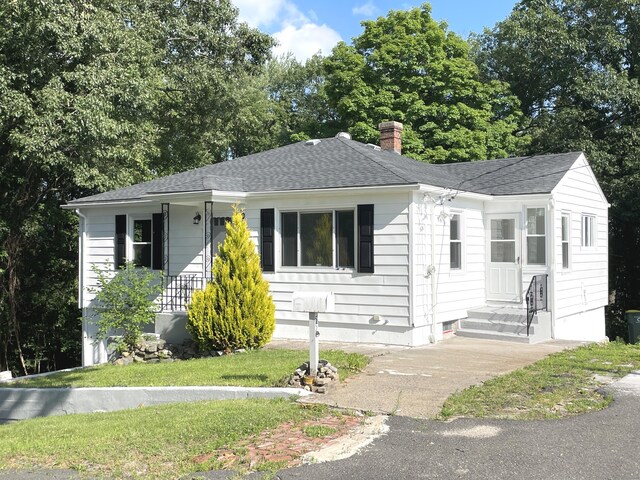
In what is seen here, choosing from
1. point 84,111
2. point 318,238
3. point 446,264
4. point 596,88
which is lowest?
point 446,264

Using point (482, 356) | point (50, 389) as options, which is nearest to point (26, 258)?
point (50, 389)

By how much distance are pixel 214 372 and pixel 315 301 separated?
8.64ft

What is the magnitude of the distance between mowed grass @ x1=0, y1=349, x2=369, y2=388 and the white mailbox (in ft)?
3.79

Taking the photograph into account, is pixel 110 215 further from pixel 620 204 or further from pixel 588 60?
pixel 588 60

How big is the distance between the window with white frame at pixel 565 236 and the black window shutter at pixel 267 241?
6.90 m

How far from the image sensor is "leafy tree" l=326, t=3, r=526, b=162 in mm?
26141

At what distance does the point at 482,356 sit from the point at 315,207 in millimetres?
4604

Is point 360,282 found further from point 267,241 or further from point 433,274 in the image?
point 267,241

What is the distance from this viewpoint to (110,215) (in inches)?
659

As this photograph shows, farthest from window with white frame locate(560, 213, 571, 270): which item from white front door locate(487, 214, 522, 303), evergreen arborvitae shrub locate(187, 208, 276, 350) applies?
evergreen arborvitae shrub locate(187, 208, 276, 350)

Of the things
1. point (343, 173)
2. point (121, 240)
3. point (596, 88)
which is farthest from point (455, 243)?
point (596, 88)

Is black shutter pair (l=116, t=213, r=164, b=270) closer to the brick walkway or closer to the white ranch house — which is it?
the white ranch house

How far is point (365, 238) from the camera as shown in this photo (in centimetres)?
1302

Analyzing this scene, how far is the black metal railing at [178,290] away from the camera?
15.0 m
